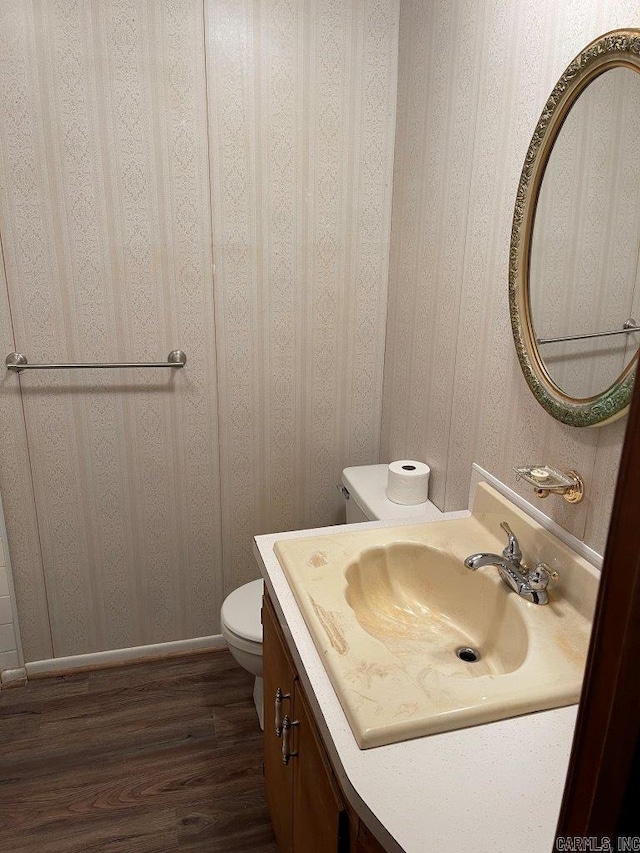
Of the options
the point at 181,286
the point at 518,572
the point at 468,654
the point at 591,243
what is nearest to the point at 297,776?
the point at 468,654

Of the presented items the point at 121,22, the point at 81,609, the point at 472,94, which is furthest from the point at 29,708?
the point at 472,94

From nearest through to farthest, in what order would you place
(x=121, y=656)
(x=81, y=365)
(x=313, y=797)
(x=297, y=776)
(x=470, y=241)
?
(x=313, y=797) < (x=297, y=776) < (x=470, y=241) < (x=81, y=365) < (x=121, y=656)

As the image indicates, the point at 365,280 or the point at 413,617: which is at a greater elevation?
the point at 365,280

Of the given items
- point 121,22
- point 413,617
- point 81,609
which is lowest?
point 81,609

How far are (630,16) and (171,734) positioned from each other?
212cm

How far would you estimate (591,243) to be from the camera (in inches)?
44.7

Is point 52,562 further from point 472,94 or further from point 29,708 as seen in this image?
point 472,94

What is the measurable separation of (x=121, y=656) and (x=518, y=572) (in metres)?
1.62

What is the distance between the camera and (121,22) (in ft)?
5.70

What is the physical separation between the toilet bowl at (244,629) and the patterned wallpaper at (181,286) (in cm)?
36

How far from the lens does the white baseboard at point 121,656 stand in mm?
2201

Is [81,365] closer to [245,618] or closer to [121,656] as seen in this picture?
[245,618]

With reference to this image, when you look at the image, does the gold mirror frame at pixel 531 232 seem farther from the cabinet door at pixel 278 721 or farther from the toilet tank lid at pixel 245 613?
the toilet tank lid at pixel 245 613

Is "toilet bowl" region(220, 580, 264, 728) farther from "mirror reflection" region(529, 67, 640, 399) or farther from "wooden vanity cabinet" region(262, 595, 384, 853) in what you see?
"mirror reflection" region(529, 67, 640, 399)
